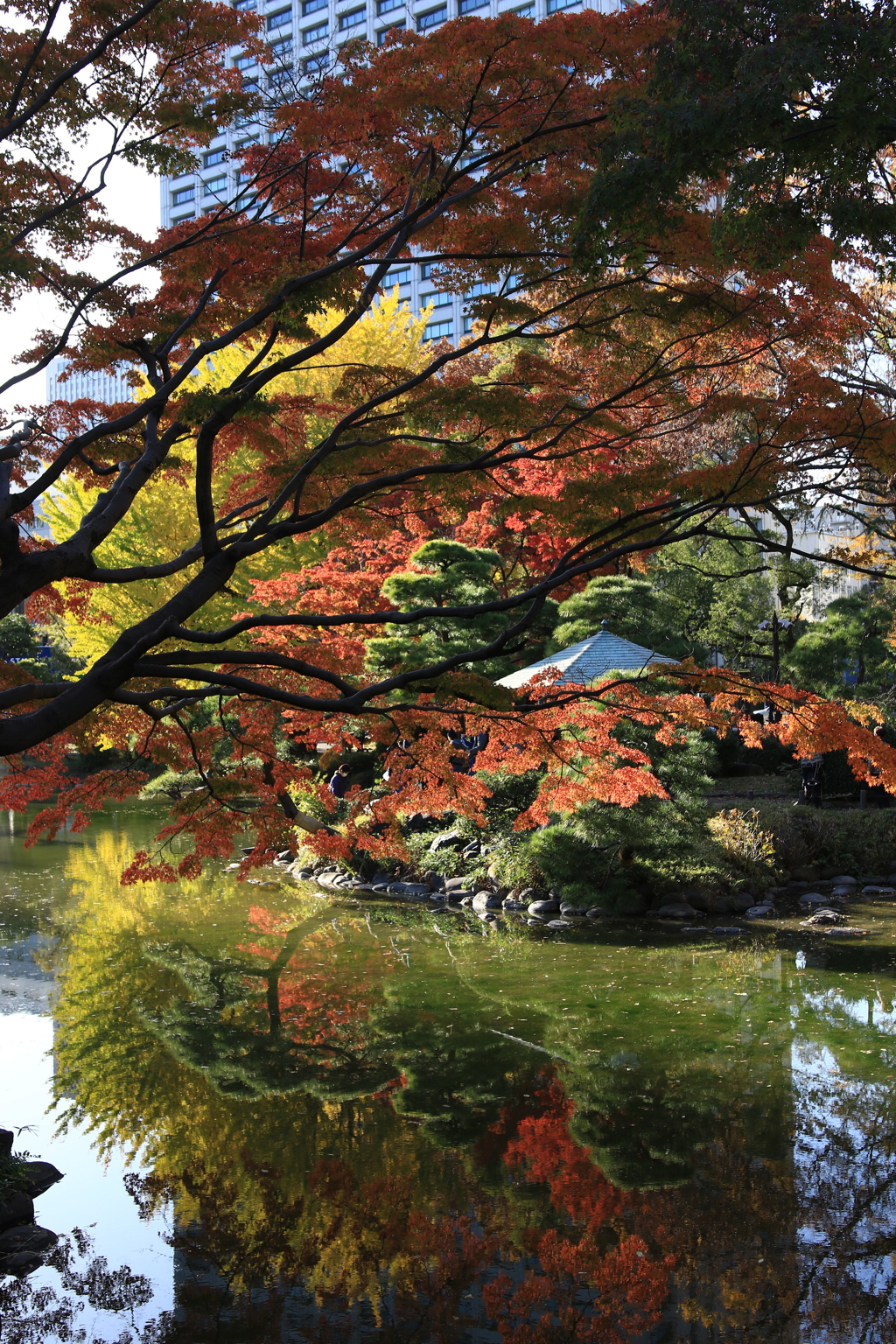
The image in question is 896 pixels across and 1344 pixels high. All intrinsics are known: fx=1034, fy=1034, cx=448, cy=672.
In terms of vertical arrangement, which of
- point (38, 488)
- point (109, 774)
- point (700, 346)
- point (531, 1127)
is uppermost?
point (700, 346)

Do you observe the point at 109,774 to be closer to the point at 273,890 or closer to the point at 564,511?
the point at 564,511

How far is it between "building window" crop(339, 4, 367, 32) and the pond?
43.8 metres

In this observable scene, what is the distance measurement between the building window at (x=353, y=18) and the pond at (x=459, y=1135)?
144 ft

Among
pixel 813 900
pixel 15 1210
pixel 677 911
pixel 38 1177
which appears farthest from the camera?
pixel 813 900

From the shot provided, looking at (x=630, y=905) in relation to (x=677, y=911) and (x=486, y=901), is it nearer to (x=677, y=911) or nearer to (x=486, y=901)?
(x=677, y=911)

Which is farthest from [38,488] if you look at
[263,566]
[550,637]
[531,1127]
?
[263,566]

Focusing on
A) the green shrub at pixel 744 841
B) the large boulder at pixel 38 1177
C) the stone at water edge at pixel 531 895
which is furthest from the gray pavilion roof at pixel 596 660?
the large boulder at pixel 38 1177

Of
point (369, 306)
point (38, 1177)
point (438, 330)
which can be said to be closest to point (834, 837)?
point (369, 306)

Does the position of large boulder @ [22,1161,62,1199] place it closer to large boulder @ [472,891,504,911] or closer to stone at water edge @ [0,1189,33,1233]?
stone at water edge @ [0,1189,33,1233]

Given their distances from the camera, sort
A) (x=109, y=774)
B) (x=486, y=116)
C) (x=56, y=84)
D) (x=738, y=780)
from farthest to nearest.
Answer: (x=738, y=780)
(x=109, y=774)
(x=486, y=116)
(x=56, y=84)

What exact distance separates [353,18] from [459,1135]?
160 feet

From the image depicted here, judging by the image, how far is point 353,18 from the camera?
43.6 m

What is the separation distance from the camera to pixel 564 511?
6555 mm

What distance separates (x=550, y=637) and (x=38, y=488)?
12.5m
